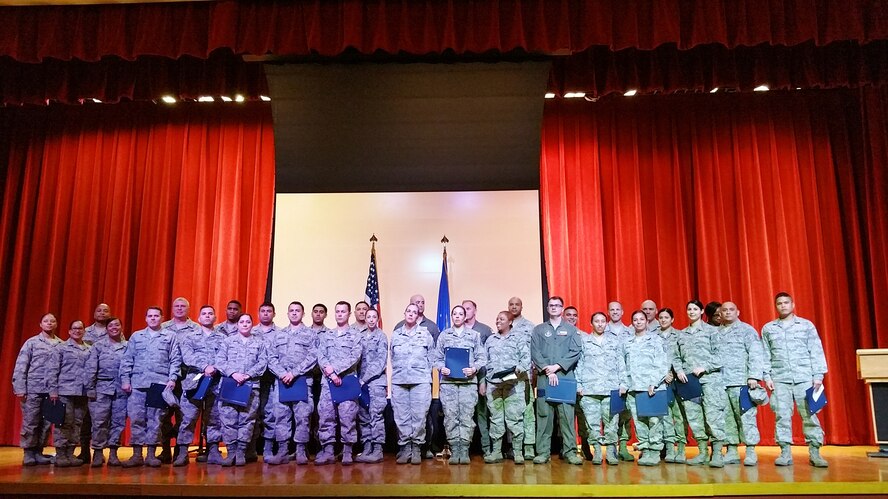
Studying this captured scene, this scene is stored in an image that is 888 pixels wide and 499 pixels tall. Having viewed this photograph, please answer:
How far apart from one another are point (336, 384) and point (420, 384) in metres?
0.78

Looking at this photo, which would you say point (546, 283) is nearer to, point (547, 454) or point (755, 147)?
point (547, 454)

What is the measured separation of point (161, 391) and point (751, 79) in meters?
7.30

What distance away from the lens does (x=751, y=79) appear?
766 centimetres

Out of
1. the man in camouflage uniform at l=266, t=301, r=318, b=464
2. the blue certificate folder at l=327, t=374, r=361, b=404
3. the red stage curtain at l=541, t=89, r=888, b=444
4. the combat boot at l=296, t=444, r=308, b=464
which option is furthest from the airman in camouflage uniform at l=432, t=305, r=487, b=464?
the red stage curtain at l=541, t=89, r=888, b=444

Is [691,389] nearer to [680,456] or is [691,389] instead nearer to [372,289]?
[680,456]

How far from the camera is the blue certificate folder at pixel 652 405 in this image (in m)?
5.87

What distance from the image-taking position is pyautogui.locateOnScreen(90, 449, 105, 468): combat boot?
6143mm

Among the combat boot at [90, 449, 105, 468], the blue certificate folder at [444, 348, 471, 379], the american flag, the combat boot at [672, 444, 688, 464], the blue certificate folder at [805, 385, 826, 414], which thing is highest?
Answer: the american flag

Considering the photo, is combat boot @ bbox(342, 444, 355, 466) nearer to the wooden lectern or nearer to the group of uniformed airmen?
the group of uniformed airmen

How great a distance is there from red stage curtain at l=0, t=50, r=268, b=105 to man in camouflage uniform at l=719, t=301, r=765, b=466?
237 inches

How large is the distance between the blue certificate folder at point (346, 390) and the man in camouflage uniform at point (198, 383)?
1.11 metres

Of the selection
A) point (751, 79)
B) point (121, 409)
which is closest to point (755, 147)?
point (751, 79)

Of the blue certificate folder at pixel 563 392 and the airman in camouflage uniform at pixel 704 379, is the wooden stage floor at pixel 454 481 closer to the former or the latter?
the airman in camouflage uniform at pixel 704 379

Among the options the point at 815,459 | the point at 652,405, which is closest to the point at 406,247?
the point at 652,405
